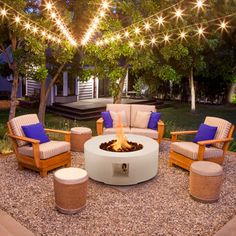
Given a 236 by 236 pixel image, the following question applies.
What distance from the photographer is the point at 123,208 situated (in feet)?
15.1

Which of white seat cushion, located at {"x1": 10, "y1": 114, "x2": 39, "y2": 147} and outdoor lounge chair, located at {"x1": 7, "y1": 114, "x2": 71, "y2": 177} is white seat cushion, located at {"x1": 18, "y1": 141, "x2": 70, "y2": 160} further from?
white seat cushion, located at {"x1": 10, "y1": 114, "x2": 39, "y2": 147}

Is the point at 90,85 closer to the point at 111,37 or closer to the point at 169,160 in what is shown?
the point at 111,37

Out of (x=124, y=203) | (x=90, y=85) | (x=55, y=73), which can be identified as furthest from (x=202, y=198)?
(x=90, y=85)

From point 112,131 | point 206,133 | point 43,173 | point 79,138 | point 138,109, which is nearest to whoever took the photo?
point 43,173

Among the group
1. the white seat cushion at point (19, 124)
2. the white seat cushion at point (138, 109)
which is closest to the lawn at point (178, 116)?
the white seat cushion at point (138, 109)

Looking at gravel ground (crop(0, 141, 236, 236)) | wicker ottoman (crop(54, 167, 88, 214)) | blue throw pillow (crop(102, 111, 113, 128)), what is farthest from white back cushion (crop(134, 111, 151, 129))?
wicker ottoman (crop(54, 167, 88, 214))

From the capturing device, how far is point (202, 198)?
4793 millimetres

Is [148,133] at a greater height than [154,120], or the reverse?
[154,120]

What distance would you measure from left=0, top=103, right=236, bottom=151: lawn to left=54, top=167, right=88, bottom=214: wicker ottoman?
7126 mm

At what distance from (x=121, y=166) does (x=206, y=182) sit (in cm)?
158

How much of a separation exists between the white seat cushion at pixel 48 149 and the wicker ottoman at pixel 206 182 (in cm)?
261

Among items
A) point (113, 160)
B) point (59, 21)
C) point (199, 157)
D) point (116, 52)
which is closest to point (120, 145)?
point (113, 160)

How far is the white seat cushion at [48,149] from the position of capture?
5668 millimetres

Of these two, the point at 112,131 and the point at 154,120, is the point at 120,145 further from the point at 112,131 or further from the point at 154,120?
the point at 154,120
